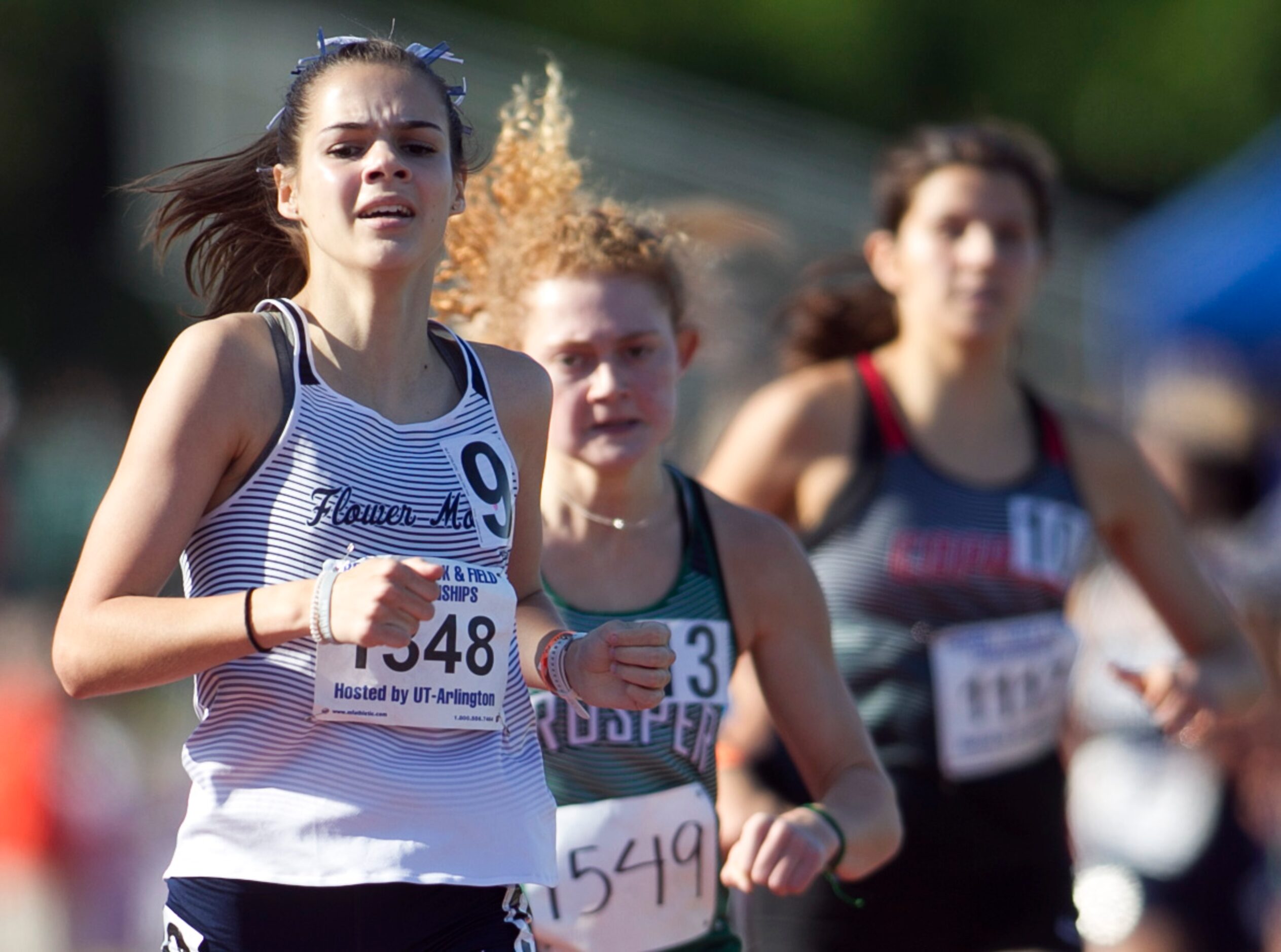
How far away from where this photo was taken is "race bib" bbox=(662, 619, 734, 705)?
3314 mm

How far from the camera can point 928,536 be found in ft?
14.1

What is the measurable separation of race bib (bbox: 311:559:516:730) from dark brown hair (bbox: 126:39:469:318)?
0.63 metres

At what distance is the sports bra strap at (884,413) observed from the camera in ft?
14.5

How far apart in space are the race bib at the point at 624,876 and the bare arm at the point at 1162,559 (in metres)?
1.63

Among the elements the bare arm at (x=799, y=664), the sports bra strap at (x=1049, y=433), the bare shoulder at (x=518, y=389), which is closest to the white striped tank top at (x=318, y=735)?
the bare shoulder at (x=518, y=389)

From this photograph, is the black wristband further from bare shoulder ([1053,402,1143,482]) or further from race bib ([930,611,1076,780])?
bare shoulder ([1053,402,1143,482])

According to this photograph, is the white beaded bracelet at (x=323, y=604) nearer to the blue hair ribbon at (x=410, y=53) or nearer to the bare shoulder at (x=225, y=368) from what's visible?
the bare shoulder at (x=225, y=368)

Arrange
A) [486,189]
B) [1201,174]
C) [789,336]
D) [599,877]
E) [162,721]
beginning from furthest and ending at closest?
[1201,174] < [162,721] < [789,336] < [486,189] < [599,877]

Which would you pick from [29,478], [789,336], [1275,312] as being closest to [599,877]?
[789,336]

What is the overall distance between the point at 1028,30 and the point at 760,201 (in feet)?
21.4

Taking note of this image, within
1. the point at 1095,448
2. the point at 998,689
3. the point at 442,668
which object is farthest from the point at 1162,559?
the point at 442,668

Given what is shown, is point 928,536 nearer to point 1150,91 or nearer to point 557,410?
point 557,410

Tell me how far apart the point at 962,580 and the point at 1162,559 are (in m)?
0.65

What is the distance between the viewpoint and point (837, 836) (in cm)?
317
